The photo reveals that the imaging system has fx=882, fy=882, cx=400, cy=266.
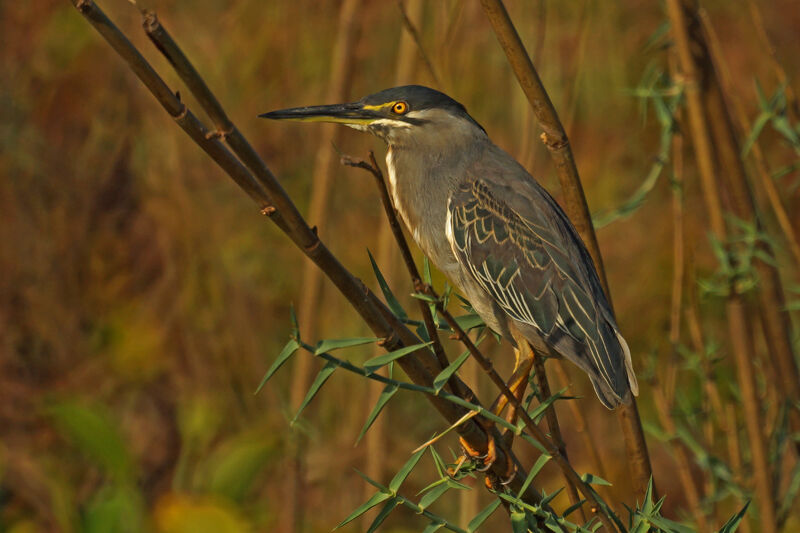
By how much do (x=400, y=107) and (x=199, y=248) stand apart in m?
1.48

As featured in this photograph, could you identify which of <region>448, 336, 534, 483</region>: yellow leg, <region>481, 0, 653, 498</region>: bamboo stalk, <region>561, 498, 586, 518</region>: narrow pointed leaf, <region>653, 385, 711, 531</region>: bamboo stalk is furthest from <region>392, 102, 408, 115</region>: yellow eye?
<region>561, 498, 586, 518</region>: narrow pointed leaf

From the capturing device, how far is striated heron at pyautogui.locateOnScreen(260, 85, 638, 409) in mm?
1679

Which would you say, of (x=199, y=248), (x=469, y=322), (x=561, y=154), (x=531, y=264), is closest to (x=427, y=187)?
(x=531, y=264)

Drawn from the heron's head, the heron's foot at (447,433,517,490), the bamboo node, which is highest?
the bamboo node

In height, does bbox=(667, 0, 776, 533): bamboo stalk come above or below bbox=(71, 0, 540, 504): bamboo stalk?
below

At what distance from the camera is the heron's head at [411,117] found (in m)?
1.75

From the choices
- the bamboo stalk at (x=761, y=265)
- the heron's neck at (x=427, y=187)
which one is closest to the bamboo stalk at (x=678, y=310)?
the bamboo stalk at (x=761, y=265)

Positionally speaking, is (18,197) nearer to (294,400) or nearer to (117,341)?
(117,341)

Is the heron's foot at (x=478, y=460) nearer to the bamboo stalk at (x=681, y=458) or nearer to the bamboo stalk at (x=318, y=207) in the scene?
the bamboo stalk at (x=681, y=458)

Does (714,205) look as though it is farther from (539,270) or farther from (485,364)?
(485,364)

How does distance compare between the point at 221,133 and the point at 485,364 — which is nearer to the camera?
the point at 221,133

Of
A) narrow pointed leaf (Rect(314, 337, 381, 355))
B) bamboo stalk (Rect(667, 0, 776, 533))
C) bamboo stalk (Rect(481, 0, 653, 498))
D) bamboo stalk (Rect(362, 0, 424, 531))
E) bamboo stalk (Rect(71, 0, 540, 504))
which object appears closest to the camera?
bamboo stalk (Rect(71, 0, 540, 504))

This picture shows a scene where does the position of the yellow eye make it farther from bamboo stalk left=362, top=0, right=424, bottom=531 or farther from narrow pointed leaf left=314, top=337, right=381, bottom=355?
narrow pointed leaf left=314, top=337, right=381, bottom=355

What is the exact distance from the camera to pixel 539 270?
5.82 ft
